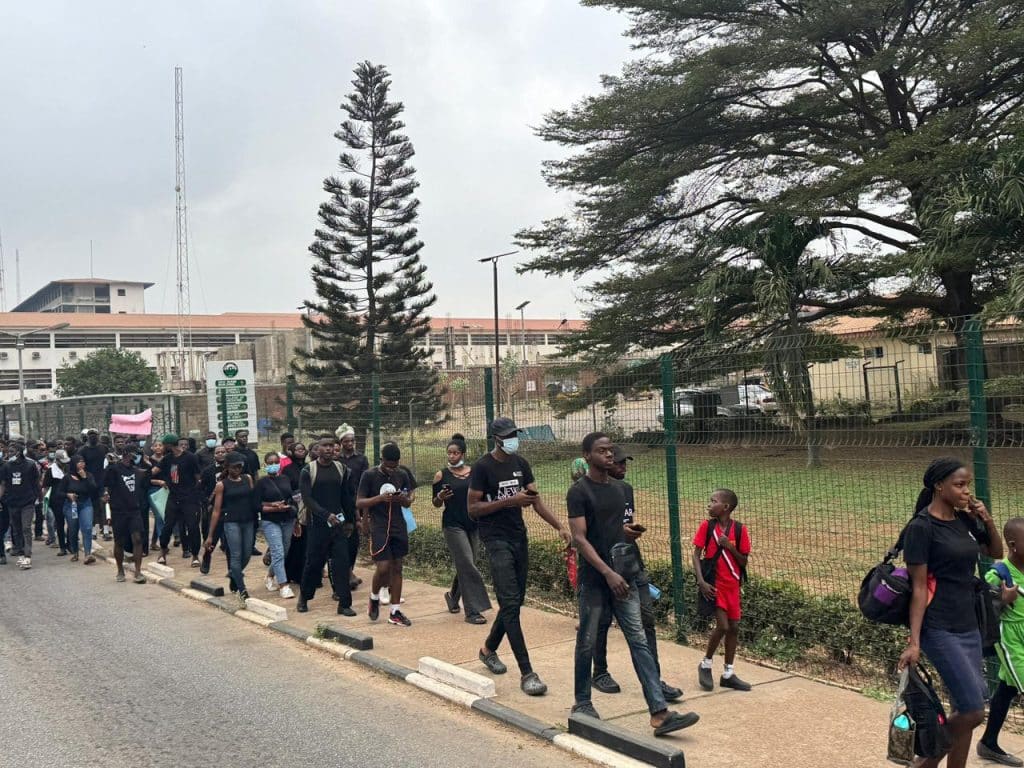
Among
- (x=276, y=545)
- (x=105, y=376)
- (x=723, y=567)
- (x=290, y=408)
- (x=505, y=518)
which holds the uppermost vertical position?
(x=105, y=376)

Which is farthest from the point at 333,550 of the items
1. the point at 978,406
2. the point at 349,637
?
the point at 978,406

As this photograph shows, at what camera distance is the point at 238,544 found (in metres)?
10.2

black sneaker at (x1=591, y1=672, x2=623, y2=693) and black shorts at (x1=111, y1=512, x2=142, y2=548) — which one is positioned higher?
black shorts at (x1=111, y1=512, x2=142, y2=548)

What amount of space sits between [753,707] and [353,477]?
5.40 meters

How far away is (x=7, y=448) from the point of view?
15914 millimetres

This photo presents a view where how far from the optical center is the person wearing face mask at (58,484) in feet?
46.9

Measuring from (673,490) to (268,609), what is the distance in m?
4.36

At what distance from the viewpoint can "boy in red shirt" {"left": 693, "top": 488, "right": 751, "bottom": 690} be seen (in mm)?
6105

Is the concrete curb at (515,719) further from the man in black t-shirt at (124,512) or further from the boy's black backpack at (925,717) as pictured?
Result: the man in black t-shirt at (124,512)

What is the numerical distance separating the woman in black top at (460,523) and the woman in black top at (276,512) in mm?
2314

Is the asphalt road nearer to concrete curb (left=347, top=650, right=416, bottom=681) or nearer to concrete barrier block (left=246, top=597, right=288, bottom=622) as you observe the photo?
concrete curb (left=347, top=650, right=416, bottom=681)

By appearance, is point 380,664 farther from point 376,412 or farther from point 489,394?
point 376,412

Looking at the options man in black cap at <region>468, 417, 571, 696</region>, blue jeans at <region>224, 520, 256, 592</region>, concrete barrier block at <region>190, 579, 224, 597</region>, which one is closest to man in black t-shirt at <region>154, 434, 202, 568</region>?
concrete barrier block at <region>190, 579, 224, 597</region>

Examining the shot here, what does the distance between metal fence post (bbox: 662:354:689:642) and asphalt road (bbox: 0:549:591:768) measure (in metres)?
2.35
